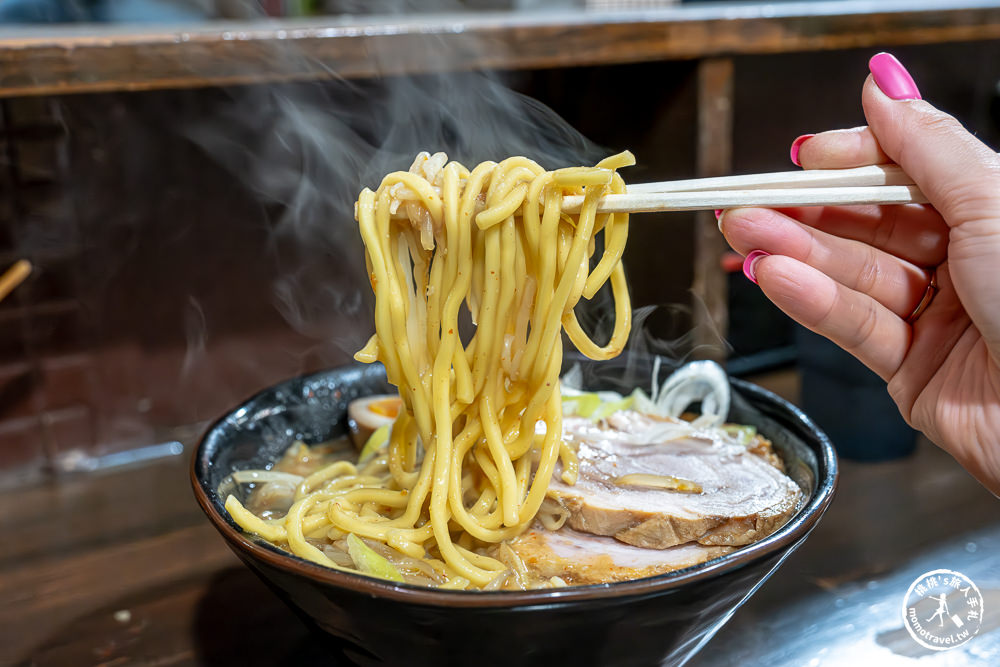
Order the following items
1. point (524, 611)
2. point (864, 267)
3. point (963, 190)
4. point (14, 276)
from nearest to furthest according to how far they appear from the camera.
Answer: point (524, 611) < point (963, 190) < point (864, 267) < point (14, 276)

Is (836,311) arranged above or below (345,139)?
below

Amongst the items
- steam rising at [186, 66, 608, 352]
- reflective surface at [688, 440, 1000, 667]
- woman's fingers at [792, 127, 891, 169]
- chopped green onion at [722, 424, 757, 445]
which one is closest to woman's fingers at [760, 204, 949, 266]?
woman's fingers at [792, 127, 891, 169]

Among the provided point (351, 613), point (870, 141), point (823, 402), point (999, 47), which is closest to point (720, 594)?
point (351, 613)

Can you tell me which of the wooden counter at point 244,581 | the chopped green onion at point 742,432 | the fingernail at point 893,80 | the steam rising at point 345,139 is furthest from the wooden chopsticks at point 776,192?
the steam rising at point 345,139

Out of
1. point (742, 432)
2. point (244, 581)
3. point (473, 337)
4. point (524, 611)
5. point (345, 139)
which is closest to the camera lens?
point (524, 611)

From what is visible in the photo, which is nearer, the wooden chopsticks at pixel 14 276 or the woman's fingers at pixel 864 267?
the woman's fingers at pixel 864 267

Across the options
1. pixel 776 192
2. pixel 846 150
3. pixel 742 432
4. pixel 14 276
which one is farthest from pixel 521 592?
pixel 14 276

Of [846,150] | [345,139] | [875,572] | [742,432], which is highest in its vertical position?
[846,150]

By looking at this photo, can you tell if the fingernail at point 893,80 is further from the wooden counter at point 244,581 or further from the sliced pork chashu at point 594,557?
the wooden counter at point 244,581

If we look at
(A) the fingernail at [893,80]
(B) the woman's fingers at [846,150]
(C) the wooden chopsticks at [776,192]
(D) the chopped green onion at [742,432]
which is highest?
(A) the fingernail at [893,80]

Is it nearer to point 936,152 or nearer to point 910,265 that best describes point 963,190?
point 936,152
